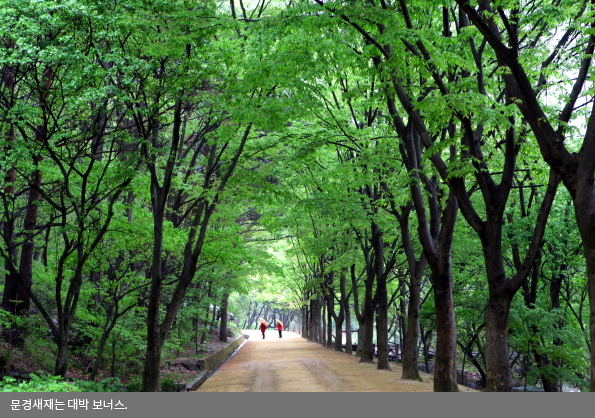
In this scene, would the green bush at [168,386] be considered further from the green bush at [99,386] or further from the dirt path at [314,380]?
the green bush at [99,386]

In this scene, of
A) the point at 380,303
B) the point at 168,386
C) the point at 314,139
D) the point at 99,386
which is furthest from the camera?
the point at 380,303

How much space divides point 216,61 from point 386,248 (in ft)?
42.6

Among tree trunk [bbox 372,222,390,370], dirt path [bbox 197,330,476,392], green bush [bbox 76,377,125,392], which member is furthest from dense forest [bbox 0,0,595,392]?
dirt path [bbox 197,330,476,392]

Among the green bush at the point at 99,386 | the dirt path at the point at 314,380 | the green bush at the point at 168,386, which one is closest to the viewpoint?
the green bush at the point at 99,386

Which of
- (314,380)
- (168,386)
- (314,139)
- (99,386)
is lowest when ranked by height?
(168,386)

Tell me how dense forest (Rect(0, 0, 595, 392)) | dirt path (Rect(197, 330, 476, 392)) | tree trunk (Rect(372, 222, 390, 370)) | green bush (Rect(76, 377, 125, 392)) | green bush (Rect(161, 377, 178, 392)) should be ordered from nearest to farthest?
dense forest (Rect(0, 0, 595, 392)), green bush (Rect(76, 377, 125, 392)), dirt path (Rect(197, 330, 476, 392)), green bush (Rect(161, 377, 178, 392)), tree trunk (Rect(372, 222, 390, 370))

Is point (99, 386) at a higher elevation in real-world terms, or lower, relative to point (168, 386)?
higher

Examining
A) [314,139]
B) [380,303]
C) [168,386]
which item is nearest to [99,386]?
[168,386]

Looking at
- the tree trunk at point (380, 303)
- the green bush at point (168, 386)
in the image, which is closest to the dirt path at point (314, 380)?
the tree trunk at point (380, 303)

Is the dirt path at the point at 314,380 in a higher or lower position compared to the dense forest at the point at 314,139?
lower

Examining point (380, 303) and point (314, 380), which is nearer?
point (314, 380)

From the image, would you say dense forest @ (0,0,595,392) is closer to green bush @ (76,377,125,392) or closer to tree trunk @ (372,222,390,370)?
tree trunk @ (372,222,390,370)

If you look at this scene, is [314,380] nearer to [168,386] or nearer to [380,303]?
[168,386]
